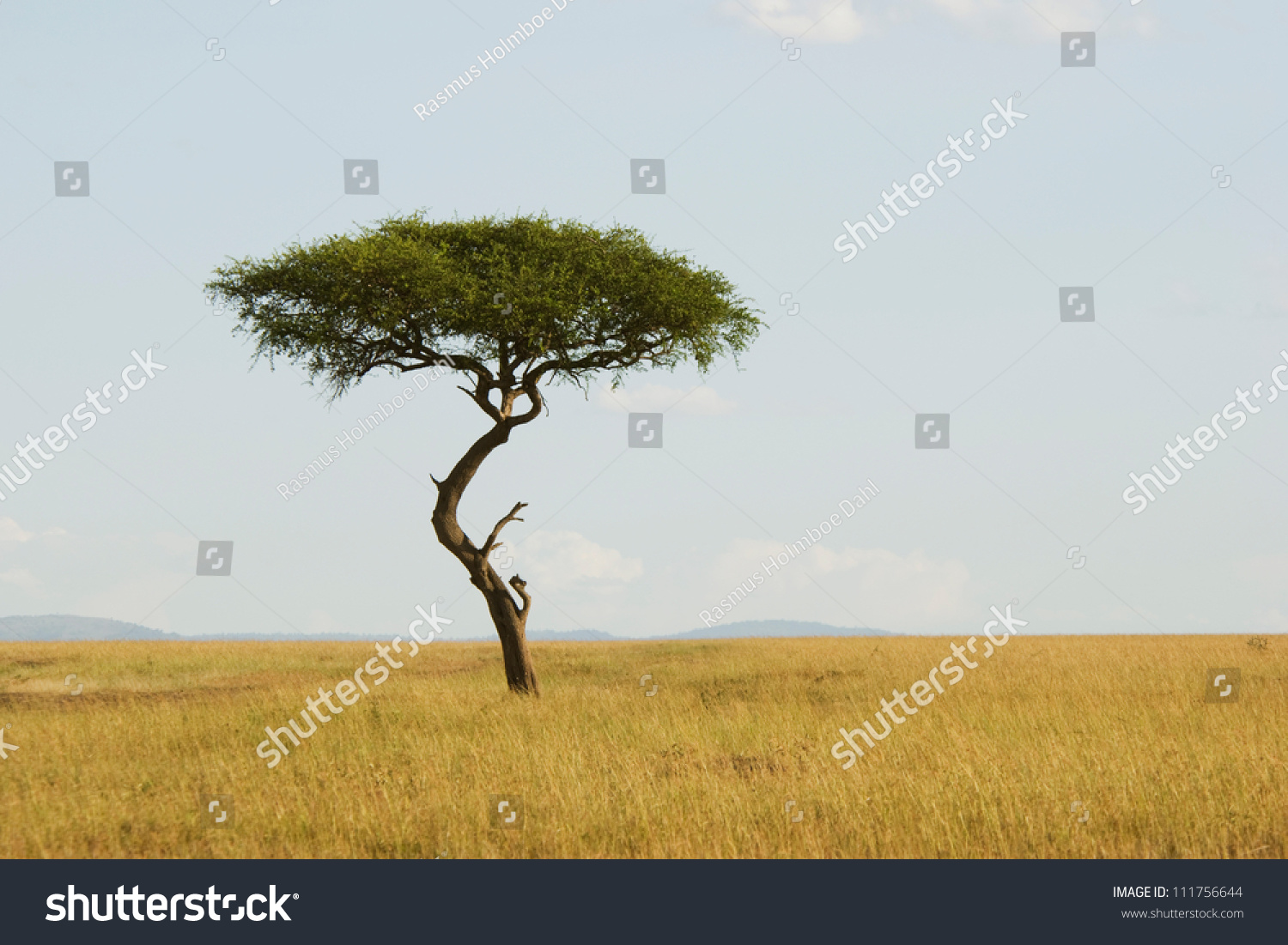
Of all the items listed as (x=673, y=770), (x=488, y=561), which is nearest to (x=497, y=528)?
(x=488, y=561)

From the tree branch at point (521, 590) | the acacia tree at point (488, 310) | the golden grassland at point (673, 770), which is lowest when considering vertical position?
the golden grassland at point (673, 770)

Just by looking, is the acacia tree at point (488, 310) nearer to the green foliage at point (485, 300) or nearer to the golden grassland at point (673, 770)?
the green foliage at point (485, 300)

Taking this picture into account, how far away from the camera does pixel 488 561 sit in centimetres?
2061

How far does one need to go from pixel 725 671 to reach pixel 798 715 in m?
7.75

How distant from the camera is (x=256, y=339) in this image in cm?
2150

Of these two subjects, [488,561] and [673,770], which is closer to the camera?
[673,770]

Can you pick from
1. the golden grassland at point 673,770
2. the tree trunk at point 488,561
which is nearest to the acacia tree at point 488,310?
the tree trunk at point 488,561

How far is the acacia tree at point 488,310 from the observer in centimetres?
2030

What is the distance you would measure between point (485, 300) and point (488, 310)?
0.34 m

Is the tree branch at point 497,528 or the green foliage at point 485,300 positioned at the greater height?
the green foliage at point 485,300

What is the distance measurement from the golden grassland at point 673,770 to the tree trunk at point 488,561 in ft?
3.47

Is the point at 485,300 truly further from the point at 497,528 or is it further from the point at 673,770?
the point at 673,770

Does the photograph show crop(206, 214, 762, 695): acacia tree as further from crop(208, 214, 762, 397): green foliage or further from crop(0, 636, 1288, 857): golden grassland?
crop(0, 636, 1288, 857): golden grassland
